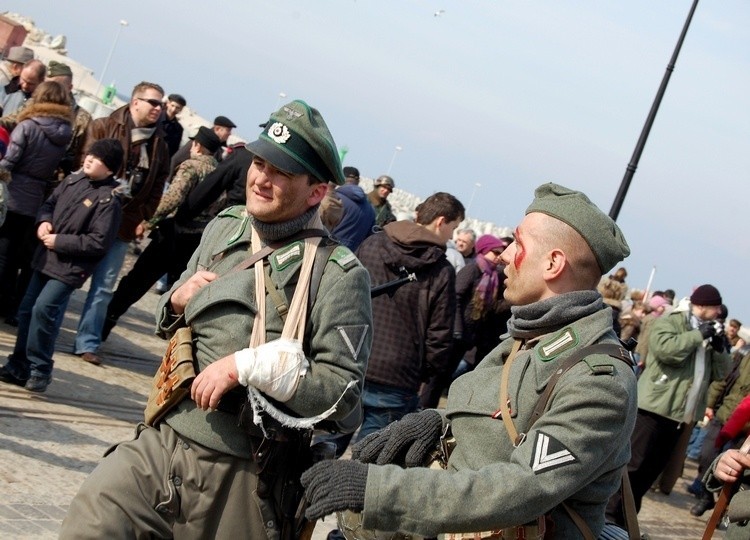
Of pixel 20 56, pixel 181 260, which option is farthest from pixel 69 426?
pixel 20 56

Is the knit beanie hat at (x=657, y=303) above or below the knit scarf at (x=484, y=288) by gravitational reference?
above

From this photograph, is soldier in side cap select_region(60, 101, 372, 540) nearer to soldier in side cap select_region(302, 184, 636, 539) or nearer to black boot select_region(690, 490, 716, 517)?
soldier in side cap select_region(302, 184, 636, 539)

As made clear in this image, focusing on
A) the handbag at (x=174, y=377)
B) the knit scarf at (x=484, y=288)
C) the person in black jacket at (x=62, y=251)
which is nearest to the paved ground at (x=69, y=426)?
the person in black jacket at (x=62, y=251)

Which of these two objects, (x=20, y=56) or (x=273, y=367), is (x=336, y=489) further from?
(x=20, y=56)

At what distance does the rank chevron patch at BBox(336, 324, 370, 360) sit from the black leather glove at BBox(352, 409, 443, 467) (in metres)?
0.42

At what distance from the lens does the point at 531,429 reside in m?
3.31

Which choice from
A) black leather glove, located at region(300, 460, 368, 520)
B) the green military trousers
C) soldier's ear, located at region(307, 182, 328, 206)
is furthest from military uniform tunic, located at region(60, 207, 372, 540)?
black leather glove, located at region(300, 460, 368, 520)

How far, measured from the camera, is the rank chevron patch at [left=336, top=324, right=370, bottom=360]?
4148 mm

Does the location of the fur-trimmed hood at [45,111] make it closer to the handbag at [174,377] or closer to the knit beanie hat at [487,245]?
the knit beanie hat at [487,245]

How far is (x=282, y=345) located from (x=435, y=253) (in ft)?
12.4

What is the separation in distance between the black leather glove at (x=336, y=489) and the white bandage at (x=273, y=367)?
26.3 inches

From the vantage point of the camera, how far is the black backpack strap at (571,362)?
11.1ft

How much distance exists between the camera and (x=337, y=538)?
4262 mm

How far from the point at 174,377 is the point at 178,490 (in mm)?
399
